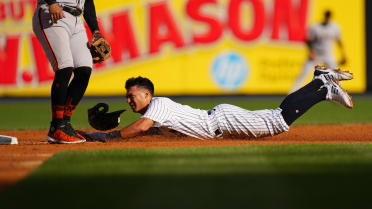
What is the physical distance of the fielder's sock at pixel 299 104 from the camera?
274 inches

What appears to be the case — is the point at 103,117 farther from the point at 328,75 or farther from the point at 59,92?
the point at 328,75

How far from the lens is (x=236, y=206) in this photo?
3.57 metres

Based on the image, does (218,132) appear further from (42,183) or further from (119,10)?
(119,10)

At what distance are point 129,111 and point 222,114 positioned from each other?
6.57 meters

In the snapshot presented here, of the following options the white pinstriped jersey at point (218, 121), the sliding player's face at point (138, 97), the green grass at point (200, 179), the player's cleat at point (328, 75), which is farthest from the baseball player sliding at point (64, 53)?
the player's cleat at point (328, 75)

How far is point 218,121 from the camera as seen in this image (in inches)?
270

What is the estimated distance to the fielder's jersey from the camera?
16891mm

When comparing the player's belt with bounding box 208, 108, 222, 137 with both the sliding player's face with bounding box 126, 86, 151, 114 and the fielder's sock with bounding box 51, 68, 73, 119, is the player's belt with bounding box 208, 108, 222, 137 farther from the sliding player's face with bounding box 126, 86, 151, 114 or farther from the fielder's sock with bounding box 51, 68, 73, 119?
the fielder's sock with bounding box 51, 68, 73, 119

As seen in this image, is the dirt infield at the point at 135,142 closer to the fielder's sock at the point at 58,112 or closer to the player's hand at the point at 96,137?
the player's hand at the point at 96,137

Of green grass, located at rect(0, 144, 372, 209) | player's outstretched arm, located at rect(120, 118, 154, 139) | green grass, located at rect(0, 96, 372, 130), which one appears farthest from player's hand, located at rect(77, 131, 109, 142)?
green grass, located at rect(0, 96, 372, 130)

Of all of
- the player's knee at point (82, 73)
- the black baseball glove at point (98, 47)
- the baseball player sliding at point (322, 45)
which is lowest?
the baseball player sliding at point (322, 45)

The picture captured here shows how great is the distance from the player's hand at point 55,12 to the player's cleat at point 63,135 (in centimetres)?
95

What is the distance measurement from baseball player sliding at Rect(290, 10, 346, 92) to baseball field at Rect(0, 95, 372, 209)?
920 cm

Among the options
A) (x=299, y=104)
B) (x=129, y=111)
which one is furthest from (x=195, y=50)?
(x=299, y=104)
